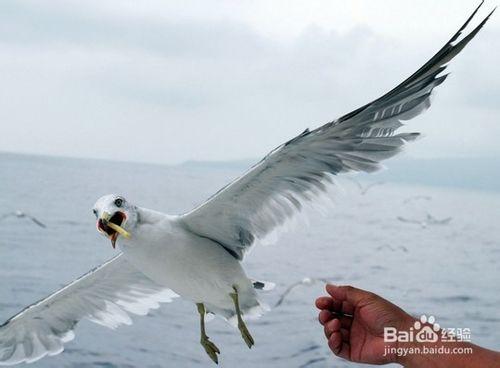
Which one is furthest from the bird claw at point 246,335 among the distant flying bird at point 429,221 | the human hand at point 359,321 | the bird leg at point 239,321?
the distant flying bird at point 429,221

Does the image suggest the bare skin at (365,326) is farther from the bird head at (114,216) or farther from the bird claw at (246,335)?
the bird head at (114,216)

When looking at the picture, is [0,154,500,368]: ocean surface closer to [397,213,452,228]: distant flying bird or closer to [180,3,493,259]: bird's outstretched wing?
[397,213,452,228]: distant flying bird

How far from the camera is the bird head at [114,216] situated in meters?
0.93

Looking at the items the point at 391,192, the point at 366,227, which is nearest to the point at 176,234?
the point at 366,227

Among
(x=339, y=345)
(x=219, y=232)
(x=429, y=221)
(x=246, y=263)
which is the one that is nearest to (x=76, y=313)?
(x=219, y=232)

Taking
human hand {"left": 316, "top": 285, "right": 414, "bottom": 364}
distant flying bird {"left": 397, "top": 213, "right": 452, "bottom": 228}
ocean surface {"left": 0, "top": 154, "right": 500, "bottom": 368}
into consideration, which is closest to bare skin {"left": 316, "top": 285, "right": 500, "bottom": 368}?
human hand {"left": 316, "top": 285, "right": 414, "bottom": 364}

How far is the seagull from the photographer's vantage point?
1008 mm

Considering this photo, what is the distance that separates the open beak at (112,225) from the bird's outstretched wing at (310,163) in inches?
5.8

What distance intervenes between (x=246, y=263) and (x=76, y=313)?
2.05 m

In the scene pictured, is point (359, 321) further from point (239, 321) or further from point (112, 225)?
point (112, 225)

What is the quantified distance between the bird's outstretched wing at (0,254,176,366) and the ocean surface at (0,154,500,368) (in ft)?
4.68

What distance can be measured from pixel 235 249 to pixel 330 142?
0.83 feet

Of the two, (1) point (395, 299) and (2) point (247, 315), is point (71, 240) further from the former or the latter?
(2) point (247, 315)

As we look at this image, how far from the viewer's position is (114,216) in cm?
97
